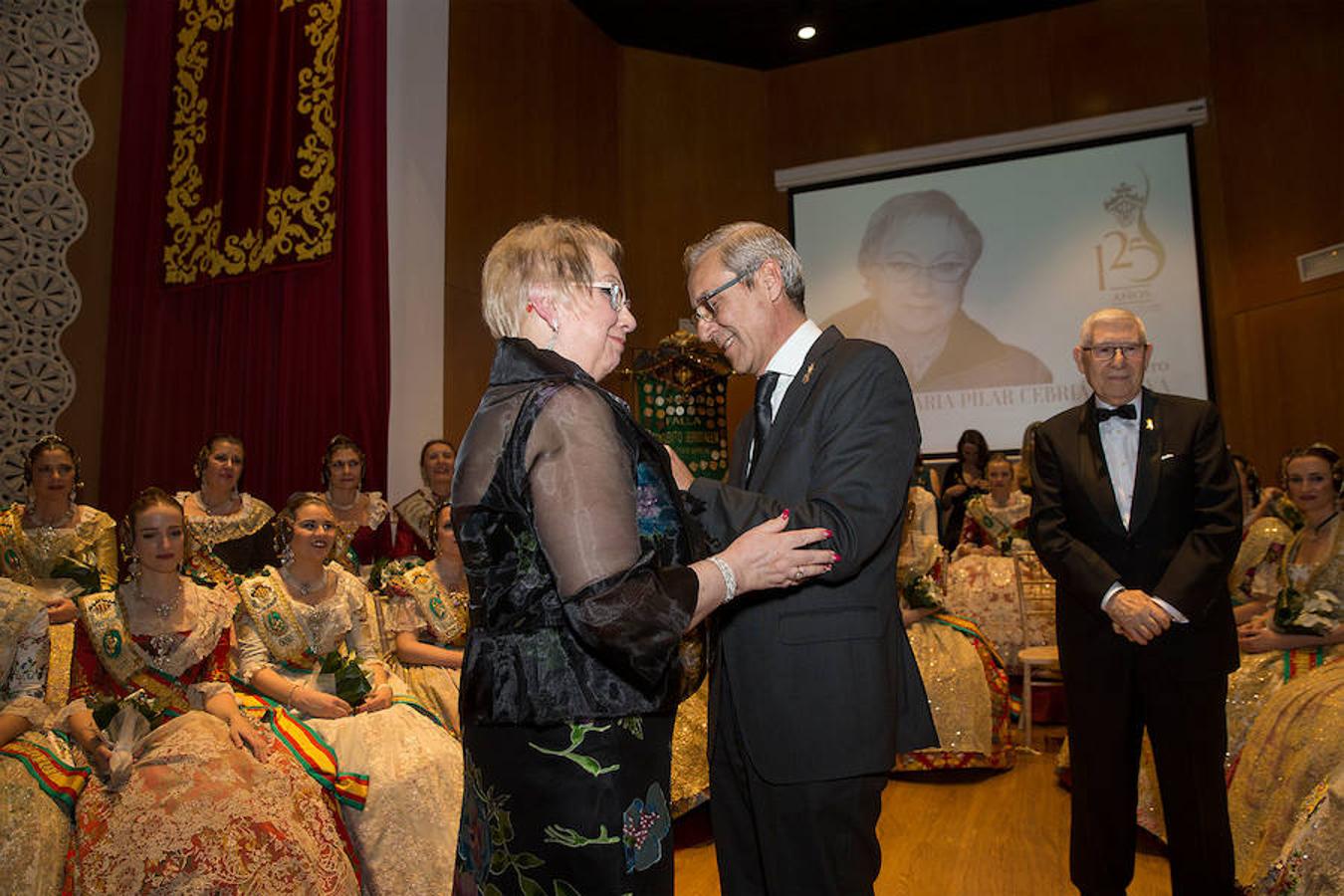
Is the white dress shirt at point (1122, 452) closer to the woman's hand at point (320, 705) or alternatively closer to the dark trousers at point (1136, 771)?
the dark trousers at point (1136, 771)

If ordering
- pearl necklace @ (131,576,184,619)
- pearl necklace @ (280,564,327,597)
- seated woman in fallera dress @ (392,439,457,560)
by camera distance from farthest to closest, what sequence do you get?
seated woman in fallera dress @ (392,439,457,560), pearl necklace @ (280,564,327,597), pearl necklace @ (131,576,184,619)

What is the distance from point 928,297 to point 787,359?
6580mm

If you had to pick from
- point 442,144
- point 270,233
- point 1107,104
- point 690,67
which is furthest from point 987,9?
point 270,233

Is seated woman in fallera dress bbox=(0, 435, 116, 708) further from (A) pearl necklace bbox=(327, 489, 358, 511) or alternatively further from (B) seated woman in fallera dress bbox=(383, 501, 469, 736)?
(B) seated woman in fallera dress bbox=(383, 501, 469, 736)

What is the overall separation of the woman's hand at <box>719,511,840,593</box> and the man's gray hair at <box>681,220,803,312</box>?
0.58 metres

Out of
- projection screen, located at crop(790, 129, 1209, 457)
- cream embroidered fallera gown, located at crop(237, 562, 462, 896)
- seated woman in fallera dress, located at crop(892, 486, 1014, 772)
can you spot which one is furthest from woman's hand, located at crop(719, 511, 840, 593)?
projection screen, located at crop(790, 129, 1209, 457)

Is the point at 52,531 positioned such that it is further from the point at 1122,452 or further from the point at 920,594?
the point at 1122,452

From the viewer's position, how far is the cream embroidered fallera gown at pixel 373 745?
271 centimetres

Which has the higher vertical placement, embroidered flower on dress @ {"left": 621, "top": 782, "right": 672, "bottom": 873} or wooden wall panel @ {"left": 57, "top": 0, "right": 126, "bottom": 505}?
wooden wall panel @ {"left": 57, "top": 0, "right": 126, "bottom": 505}

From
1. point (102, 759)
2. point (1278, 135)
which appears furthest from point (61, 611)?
point (1278, 135)

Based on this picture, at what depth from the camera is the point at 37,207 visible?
16.7ft

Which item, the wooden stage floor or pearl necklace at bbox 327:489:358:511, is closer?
the wooden stage floor

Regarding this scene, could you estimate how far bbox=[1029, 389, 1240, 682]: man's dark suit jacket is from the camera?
7.59ft

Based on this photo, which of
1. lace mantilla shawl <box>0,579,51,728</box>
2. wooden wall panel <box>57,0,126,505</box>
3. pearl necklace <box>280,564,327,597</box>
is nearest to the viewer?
lace mantilla shawl <box>0,579,51,728</box>
